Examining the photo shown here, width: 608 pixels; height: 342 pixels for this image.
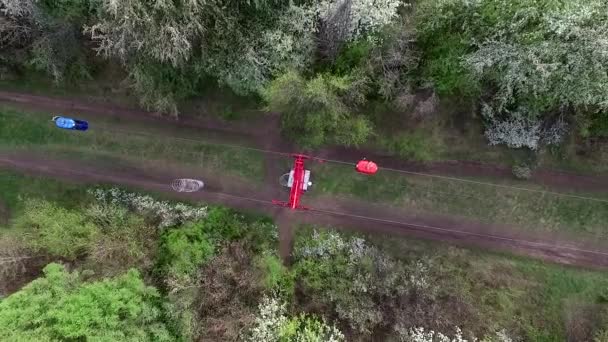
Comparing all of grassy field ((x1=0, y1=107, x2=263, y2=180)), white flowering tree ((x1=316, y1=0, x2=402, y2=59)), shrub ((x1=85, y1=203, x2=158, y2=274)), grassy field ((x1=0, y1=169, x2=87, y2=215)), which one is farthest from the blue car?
white flowering tree ((x1=316, y1=0, x2=402, y2=59))

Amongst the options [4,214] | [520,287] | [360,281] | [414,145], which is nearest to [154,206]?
[4,214]

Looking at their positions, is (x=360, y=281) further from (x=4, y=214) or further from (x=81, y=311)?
(x=4, y=214)

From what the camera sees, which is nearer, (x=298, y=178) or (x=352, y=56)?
(x=352, y=56)

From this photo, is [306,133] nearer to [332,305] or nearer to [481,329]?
[332,305]

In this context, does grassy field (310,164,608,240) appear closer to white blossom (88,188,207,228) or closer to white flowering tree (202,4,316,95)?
white flowering tree (202,4,316,95)

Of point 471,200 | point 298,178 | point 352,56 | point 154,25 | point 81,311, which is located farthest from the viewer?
point 471,200

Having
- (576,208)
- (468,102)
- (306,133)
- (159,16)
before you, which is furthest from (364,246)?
(159,16)
